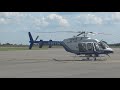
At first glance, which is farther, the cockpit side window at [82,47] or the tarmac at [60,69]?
the cockpit side window at [82,47]

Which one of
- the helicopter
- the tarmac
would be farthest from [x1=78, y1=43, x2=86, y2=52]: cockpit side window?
the tarmac

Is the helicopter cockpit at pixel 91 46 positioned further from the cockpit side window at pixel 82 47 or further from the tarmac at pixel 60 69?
the tarmac at pixel 60 69

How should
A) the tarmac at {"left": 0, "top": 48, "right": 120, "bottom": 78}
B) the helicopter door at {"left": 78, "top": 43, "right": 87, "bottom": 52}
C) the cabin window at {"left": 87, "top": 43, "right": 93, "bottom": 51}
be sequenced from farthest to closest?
1. the helicopter door at {"left": 78, "top": 43, "right": 87, "bottom": 52}
2. the cabin window at {"left": 87, "top": 43, "right": 93, "bottom": 51}
3. the tarmac at {"left": 0, "top": 48, "right": 120, "bottom": 78}

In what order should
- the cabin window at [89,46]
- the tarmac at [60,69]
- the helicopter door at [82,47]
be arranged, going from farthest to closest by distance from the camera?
1. the helicopter door at [82,47]
2. the cabin window at [89,46]
3. the tarmac at [60,69]

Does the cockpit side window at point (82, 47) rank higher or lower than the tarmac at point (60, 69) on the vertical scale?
higher

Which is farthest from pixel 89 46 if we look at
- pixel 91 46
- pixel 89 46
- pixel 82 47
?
pixel 82 47

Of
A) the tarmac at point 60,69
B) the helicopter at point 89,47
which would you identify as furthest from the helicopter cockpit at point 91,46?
the tarmac at point 60,69

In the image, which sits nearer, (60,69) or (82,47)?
(60,69)

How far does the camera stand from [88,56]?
117 feet

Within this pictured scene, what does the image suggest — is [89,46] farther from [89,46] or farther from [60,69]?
[60,69]

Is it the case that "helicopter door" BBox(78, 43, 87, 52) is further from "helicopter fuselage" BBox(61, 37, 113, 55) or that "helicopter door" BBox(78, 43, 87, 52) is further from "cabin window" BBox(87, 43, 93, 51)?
"cabin window" BBox(87, 43, 93, 51)
